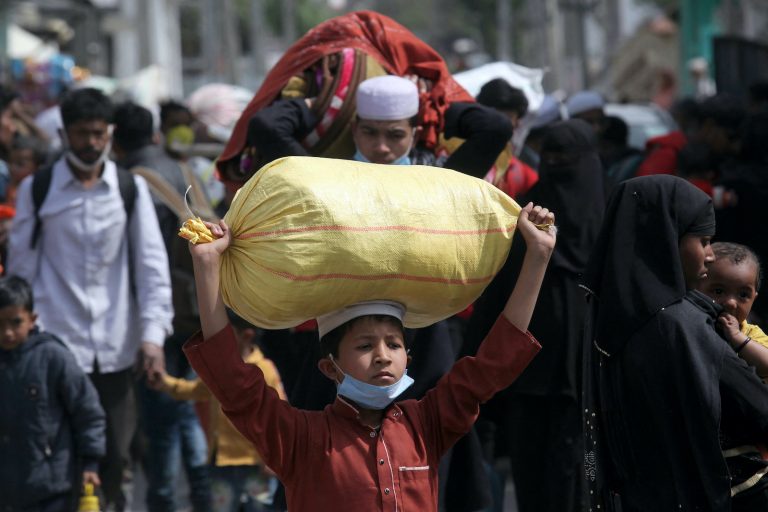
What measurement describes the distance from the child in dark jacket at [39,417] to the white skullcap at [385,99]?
181cm

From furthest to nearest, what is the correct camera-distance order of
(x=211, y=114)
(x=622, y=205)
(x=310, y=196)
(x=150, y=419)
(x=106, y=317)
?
1. (x=211, y=114)
2. (x=150, y=419)
3. (x=106, y=317)
4. (x=622, y=205)
5. (x=310, y=196)

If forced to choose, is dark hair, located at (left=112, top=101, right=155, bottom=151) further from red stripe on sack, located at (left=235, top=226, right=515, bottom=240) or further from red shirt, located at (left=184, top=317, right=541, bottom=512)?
red stripe on sack, located at (left=235, top=226, right=515, bottom=240)

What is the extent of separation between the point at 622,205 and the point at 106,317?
3295 mm

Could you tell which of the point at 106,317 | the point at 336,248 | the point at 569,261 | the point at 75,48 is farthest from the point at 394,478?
the point at 75,48

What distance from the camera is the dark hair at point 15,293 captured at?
271 inches

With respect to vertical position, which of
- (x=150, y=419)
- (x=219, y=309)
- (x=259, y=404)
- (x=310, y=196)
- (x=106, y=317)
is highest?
(x=310, y=196)

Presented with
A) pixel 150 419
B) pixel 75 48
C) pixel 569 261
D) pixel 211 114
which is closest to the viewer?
pixel 569 261

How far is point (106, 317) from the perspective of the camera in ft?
24.4

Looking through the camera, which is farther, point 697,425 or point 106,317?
point 106,317

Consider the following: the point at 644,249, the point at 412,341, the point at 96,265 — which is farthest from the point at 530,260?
the point at 96,265

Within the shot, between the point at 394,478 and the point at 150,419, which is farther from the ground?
the point at 394,478

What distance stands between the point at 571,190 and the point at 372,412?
7.67ft

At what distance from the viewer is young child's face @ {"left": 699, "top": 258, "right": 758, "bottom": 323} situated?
5.22 metres

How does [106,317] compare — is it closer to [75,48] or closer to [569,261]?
[569,261]
